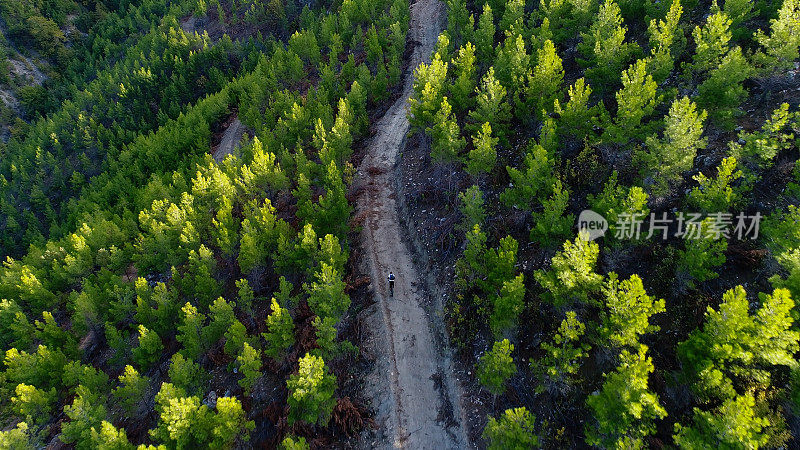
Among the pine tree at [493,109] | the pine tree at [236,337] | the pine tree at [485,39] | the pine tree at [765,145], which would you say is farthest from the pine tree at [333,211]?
the pine tree at [765,145]

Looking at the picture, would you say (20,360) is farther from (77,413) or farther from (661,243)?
(661,243)

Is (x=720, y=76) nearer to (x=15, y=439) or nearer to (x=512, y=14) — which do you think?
(x=512, y=14)

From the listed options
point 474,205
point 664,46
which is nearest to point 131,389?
point 474,205

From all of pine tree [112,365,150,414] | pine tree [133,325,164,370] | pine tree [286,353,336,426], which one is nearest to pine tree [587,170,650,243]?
pine tree [286,353,336,426]

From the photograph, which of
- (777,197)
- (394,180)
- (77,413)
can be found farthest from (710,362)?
(77,413)

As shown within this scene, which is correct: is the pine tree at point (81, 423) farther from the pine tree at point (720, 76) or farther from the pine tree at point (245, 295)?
the pine tree at point (720, 76)

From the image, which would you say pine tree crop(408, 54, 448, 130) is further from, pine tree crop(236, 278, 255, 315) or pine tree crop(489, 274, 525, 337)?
pine tree crop(236, 278, 255, 315)
